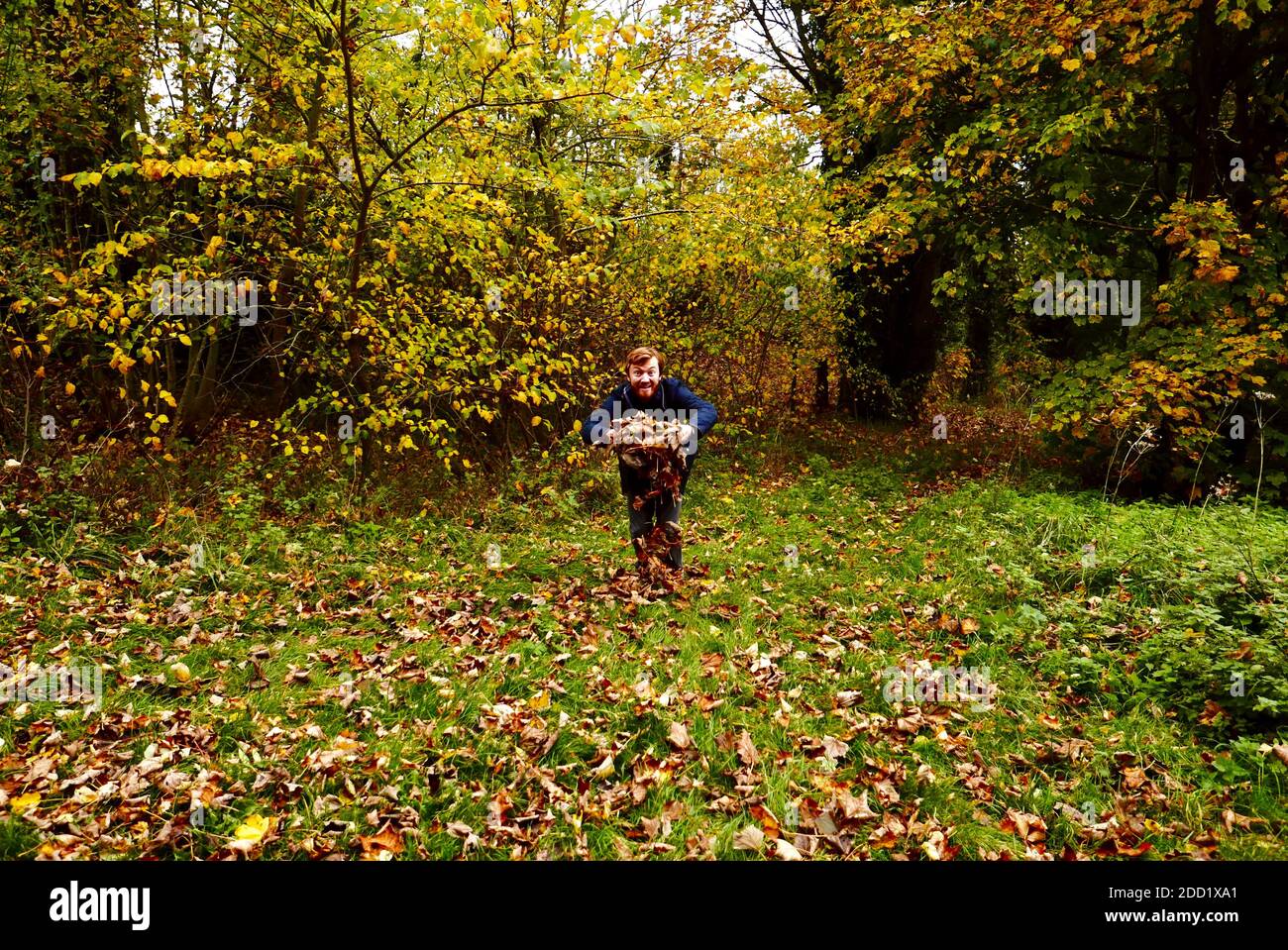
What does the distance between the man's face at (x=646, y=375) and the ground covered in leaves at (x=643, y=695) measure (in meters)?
1.79

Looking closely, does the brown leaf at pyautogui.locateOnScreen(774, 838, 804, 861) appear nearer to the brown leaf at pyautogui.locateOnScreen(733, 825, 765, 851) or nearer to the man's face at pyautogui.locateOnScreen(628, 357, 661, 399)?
the brown leaf at pyautogui.locateOnScreen(733, 825, 765, 851)

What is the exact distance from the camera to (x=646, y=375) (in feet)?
19.9

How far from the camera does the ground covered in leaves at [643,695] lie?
3.22 metres

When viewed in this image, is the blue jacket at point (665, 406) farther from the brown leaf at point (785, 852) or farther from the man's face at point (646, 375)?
the brown leaf at point (785, 852)

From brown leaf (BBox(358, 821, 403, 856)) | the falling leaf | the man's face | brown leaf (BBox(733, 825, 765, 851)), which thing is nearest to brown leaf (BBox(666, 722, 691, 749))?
brown leaf (BBox(733, 825, 765, 851))

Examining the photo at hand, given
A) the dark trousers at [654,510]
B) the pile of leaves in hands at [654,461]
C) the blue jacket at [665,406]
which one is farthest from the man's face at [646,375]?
the dark trousers at [654,510]

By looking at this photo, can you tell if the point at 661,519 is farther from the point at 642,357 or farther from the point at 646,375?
the point at 642,357

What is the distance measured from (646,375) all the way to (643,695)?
2.80m

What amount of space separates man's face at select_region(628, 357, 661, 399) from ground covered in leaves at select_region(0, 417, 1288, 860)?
1791 millimetres

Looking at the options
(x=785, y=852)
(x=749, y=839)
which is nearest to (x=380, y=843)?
(x=749, y=839)

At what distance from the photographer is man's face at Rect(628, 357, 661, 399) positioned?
239 inches

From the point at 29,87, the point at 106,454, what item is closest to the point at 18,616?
the point at 106,454

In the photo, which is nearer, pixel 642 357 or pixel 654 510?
pixel 642 357
